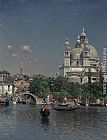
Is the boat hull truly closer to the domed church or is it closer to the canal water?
the canal water

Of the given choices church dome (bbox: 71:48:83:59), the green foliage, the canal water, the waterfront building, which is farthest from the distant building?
the canal water

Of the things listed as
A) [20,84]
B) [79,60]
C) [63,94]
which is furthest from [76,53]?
[63,94]

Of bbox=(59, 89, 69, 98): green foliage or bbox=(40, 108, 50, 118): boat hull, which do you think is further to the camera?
bbox=(59, 89, 69, 98): green foliage

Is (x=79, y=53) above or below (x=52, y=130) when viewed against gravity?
above

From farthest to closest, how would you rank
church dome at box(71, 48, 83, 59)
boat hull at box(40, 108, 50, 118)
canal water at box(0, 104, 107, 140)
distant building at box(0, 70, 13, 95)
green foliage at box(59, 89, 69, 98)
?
1. church dome at box(71, 48, 83, 59)
2. distant building at box(0, 70, 13, 95)
3. green foliage at box(59, 89, 69, 98)
4. boat hull at box(40, 108, 50, 118)
5. canal water at box(0, 104, 107, 140)

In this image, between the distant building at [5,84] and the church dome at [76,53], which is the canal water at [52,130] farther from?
the church dome at [76,53]

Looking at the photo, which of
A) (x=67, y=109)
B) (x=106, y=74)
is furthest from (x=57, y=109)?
(x=106, y=74)

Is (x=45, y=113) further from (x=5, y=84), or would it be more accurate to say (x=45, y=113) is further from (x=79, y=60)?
(x=79, y=60)

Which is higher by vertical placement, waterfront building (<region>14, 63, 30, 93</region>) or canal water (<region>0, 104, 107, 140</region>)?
waterfront building (<region>14, 63, 30, 93</region>)

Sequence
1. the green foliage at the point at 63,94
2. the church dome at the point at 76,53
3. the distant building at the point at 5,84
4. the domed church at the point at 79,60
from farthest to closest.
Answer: the church dome at the point at 76,53 → the domed church at the point at 79,60 → the distant building at the point at 5,84 → the green foliage at the point at 63,94

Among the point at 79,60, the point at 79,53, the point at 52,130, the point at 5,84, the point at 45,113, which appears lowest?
the point at 52,130

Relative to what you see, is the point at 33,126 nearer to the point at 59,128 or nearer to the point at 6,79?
the point at 59,128

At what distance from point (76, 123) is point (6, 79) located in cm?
1147

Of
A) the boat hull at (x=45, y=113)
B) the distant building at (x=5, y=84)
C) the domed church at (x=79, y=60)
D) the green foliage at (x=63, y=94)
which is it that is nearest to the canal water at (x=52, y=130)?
the boat hull at (x=45, y=113)
